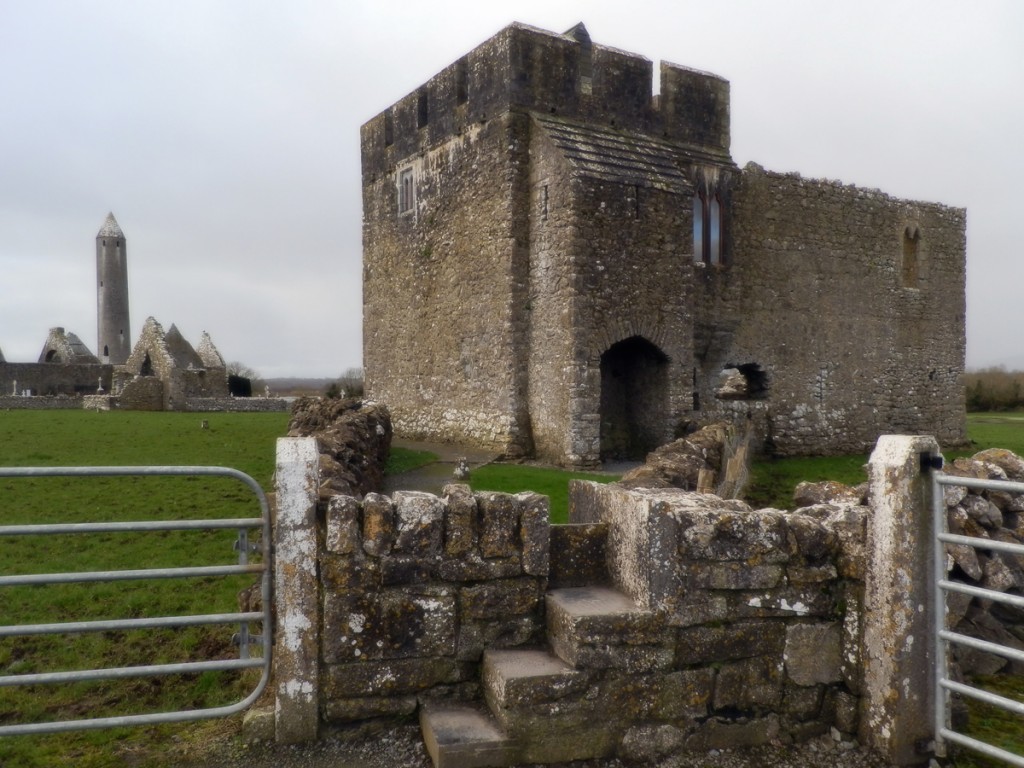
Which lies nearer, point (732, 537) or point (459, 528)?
point (459, 528)

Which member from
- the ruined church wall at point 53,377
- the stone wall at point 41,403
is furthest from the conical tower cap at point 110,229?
the stone wall at point 41,403

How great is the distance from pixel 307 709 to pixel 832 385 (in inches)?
683

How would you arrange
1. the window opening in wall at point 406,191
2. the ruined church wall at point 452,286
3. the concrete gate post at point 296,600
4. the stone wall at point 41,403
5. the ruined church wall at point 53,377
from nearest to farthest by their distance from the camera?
the concrete gate post at point 296,600 < the ruined church wall at point 452,286 < the window opening in wall at point 406,191 < the stone wall at point 41,403 < the ruined church wall at point 53,377

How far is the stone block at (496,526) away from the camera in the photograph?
3662 millimetres

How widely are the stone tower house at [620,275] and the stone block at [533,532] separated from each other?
9.64 metres

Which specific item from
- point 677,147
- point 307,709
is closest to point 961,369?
point 677,147

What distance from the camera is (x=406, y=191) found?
58.9 feet

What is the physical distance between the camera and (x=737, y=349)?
673 inches

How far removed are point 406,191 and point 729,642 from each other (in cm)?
1566

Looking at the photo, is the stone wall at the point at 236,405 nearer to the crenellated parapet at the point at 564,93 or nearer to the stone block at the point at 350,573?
the crenellated parapet at the point at 564,93

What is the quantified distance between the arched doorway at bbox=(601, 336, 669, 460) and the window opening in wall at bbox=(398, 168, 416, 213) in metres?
5.77

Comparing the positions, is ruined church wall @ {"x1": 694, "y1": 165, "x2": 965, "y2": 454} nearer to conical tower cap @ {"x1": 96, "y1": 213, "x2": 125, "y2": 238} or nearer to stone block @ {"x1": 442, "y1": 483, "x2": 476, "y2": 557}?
stone block @ {"x1": 442, "y1": 483, "x2": 476, "y2": 557}

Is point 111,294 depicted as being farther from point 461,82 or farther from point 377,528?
point 377,528

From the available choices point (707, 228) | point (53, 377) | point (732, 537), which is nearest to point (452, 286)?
point (707, 228)
